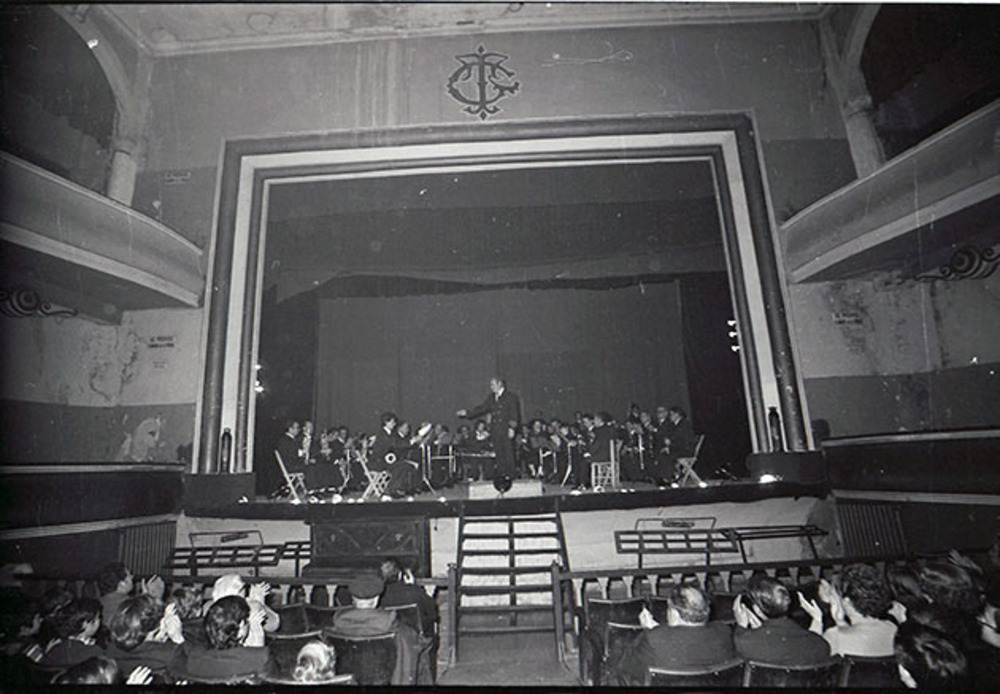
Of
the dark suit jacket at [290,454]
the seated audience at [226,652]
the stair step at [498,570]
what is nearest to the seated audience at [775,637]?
the seated audience at [226,652]

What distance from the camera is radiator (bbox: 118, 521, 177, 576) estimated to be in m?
4.86

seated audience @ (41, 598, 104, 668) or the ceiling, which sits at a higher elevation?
the ceiling

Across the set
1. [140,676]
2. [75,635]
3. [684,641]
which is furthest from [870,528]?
[75,635]

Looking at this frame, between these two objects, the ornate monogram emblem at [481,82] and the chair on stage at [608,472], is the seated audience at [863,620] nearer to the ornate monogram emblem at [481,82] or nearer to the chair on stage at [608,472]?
the chair on stage at [608,472]

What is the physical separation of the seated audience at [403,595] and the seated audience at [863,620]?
75.6 inches

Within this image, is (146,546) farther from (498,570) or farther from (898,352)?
(898,352)

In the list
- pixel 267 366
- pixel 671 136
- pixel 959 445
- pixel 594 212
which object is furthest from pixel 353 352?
pixel 959 445

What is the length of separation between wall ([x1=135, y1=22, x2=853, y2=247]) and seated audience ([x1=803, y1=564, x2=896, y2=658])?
15.5 feet

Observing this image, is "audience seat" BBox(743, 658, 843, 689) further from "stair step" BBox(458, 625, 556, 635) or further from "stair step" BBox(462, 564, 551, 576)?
"stair step" BBox(462, 564, 551, 576)

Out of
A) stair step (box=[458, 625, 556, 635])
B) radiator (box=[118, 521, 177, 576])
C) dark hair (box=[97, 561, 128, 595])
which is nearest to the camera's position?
dark hair (box=[97, 561, 128, 595])

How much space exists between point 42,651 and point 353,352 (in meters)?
7.14

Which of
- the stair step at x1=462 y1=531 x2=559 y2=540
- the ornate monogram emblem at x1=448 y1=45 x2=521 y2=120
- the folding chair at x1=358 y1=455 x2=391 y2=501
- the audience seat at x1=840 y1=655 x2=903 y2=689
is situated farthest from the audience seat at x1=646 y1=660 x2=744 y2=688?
the ornate monogram emblem at x1=448 y1=45 x2=521 y2=120

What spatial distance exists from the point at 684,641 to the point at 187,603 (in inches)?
97.5

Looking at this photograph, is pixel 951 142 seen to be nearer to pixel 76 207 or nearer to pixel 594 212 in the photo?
pixel 594 212
